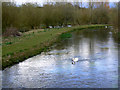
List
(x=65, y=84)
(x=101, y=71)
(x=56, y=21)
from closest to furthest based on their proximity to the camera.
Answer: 1. (x=65, y=84)
2. (x=101, y=71)
3. (x=56, y=21)

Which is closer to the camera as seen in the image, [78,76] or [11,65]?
[78,76]

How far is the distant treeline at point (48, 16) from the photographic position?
39.6m

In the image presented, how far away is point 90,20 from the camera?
9025 centimetres

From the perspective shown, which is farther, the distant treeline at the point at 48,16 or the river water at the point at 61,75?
the distant treeline at the point at 48,16

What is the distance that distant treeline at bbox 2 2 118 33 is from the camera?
39.6 m

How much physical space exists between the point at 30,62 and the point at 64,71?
3308 millimetres

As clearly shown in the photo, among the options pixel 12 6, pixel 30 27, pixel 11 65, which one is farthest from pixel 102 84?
pixel 30 27

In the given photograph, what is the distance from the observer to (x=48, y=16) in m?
66.2

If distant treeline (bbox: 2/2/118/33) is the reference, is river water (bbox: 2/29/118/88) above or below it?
below

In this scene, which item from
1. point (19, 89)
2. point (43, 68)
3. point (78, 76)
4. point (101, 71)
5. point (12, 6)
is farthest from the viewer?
point (12, 6)

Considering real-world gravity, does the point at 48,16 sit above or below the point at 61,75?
above

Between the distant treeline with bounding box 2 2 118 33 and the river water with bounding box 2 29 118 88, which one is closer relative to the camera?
the river water with bounding box 2 29 118 88

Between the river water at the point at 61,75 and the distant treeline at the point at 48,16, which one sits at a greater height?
the distant treeline at the point at 48,16

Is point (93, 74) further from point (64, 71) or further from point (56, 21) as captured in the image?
point (56, 21)
